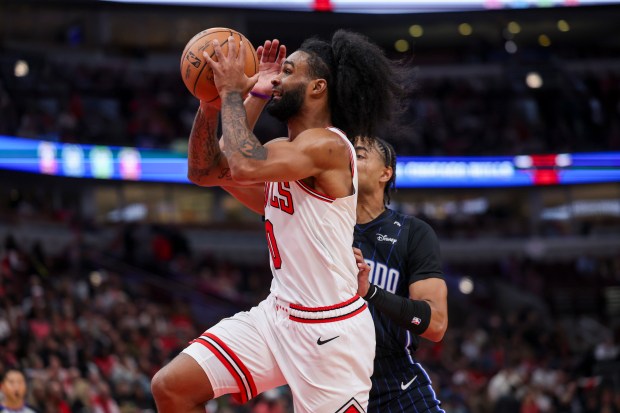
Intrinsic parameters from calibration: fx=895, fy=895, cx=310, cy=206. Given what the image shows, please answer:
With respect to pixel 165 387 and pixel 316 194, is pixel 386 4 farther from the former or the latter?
pixel 165 387

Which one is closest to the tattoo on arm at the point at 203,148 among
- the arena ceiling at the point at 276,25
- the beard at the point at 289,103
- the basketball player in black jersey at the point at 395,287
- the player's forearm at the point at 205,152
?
the player's forearm at the point at 205,152

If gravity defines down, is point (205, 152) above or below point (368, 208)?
above

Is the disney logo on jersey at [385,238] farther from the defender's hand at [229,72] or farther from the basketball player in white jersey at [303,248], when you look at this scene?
the defender's hand at [229,72]

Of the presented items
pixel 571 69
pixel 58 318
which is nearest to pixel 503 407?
pixel 58 318

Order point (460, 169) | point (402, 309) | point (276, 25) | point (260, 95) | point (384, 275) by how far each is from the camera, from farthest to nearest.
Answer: point (276, 25)
point (460, 169)
point (384, 275)
point (260, 95)
point (402, 309)

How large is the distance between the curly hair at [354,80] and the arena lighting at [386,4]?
18.7 m

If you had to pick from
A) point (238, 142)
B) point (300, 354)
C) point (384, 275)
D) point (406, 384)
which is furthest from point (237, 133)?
point (406, 384)

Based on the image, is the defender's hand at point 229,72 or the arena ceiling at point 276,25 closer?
the defender's hand at point 229,72

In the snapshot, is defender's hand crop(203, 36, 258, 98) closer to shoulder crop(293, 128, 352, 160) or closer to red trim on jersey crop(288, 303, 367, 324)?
shoulder crop(293, 128, 352, 160)

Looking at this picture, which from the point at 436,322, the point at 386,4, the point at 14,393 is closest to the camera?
the point at 436,322

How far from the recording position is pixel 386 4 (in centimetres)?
2373

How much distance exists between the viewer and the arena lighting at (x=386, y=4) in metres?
22.9

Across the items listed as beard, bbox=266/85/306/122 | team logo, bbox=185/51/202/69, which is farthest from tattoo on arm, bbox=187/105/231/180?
beard, bbox=266/85/306/122

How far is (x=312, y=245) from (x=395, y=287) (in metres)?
1.00
